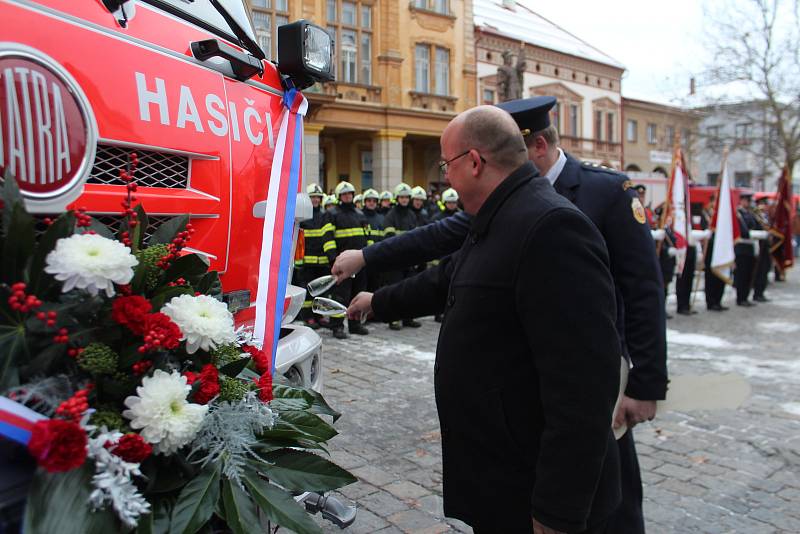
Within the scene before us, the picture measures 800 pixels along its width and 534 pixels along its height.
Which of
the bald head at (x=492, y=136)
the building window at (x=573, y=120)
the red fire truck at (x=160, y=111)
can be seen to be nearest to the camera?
the red fire truck at (x=160, y=111)

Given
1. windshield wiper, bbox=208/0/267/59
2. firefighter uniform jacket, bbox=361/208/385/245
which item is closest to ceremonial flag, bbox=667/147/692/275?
firefighter uniform jacket, bbox=361/208/385/245

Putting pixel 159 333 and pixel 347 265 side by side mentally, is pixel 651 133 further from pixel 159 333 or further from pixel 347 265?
pixel 159 333

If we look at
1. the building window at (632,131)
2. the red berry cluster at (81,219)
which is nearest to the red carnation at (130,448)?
the red berry cluster at (81,219)

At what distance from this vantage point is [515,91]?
1534 centimetres

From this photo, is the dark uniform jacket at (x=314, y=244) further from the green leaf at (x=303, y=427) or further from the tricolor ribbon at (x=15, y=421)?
the tricolor ribbon at (x=15, y=421)

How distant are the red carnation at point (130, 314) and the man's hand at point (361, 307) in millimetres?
1325

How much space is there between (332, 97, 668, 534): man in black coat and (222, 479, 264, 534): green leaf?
5.73 ft

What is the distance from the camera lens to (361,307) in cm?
280

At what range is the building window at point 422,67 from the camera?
25.9 m

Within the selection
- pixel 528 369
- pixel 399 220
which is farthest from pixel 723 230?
pixel 528 369

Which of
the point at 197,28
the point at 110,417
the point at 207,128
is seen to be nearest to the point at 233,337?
the point at 110,417

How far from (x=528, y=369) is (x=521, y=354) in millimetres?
47

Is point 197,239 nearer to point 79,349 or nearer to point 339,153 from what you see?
point 79,349

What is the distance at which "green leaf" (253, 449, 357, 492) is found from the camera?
1.77 meters
